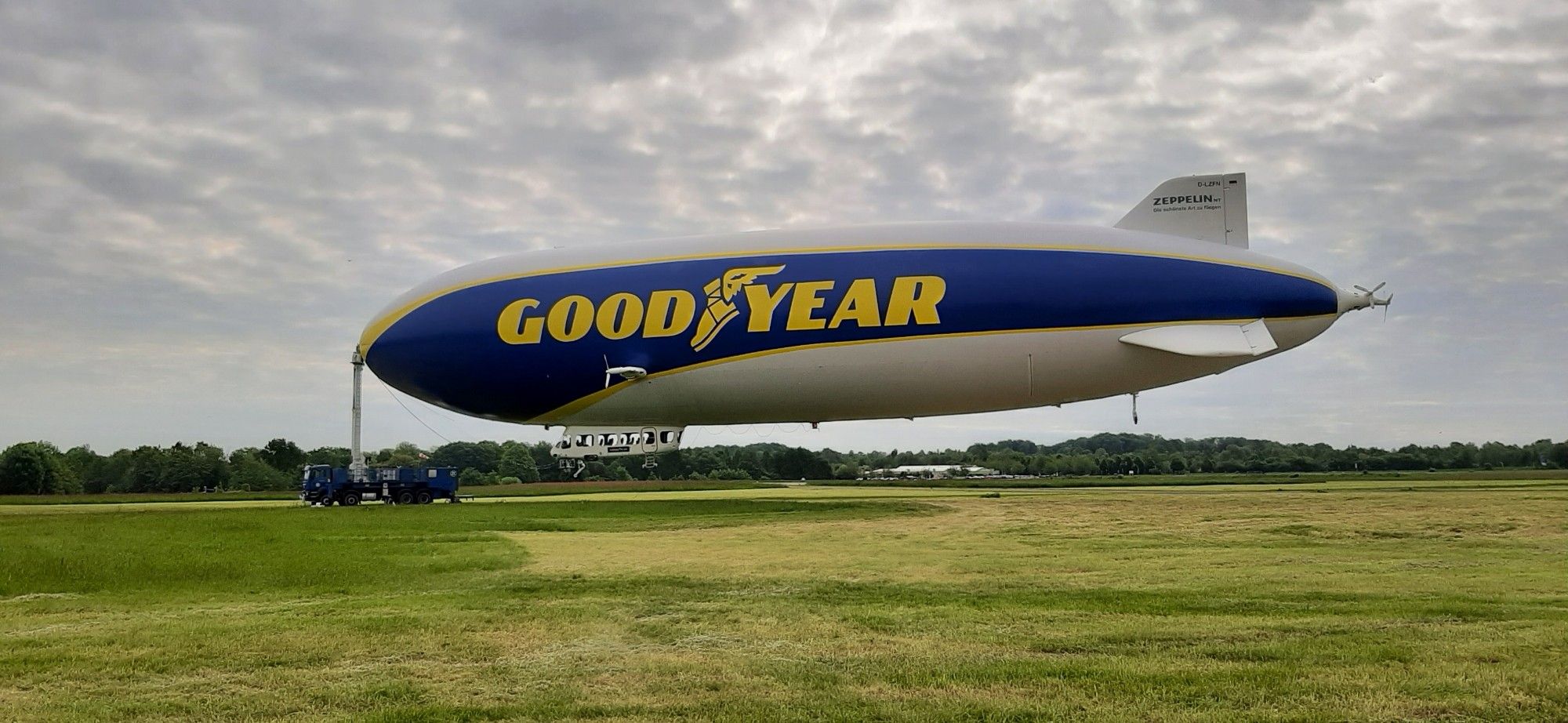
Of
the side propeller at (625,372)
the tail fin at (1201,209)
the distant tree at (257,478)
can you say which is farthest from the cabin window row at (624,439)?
the distant tree at (257,478)

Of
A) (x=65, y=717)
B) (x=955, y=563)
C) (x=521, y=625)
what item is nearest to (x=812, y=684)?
(x=521, y=625)

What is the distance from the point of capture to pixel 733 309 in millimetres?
26641

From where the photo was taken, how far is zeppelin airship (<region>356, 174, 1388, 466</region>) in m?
25.0

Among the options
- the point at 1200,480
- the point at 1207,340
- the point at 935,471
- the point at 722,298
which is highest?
the point at 722,298

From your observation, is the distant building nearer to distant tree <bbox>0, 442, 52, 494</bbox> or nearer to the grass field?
distant tree <bbox>0, 442, 52, 494</bbox>

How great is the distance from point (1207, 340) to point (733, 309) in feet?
40.8

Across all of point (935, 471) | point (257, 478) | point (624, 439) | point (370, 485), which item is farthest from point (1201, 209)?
point (935, 471)

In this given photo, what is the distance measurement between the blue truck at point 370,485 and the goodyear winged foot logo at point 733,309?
13525 millimetres

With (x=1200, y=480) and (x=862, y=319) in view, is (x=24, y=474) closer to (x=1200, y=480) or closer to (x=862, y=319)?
(x=862, y=319)

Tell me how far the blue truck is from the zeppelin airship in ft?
33.4

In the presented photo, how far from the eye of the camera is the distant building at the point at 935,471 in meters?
95.8

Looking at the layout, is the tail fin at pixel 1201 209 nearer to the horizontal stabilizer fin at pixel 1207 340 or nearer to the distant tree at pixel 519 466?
the horizontal stabilizer fin at pixel 1207 340

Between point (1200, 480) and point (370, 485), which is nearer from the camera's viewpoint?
point (370, 485)

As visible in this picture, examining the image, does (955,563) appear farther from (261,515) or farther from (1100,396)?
(261,515)
